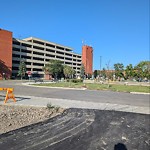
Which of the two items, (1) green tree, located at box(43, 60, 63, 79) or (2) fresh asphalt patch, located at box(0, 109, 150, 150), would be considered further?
(1) green tree, located at box(43, 60, 63, 79)

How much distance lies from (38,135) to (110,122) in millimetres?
3754

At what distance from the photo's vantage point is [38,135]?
6762 millimetres

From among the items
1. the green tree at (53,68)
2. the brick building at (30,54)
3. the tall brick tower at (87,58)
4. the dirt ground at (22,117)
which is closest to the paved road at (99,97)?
the dirt ground at (22,117)

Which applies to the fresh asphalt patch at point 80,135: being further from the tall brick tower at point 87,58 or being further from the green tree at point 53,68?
the tall brick tower at point 87,58

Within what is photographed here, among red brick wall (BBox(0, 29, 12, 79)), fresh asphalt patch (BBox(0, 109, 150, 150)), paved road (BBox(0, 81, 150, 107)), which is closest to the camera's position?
fresh asphalt patch (BBox(0, 109, 150, 150))

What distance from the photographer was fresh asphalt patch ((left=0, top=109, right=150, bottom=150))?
5914 mm

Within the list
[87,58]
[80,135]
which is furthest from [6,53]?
[80,135]

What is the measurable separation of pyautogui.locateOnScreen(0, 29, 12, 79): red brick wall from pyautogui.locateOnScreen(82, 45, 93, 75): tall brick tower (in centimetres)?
6361

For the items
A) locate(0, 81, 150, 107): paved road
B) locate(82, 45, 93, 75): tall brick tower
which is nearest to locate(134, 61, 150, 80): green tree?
locate(82, 45, 93, 75): tall brick tower

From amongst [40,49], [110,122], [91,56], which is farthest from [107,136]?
[91,56]

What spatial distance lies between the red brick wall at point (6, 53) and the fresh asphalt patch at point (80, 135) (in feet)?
244

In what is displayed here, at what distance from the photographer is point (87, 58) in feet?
463

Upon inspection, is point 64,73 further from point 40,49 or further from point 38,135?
point 38,135

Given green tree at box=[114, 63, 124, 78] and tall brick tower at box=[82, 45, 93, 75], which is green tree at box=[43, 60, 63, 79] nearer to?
green tree at box=[114, 63, 124, 78]
